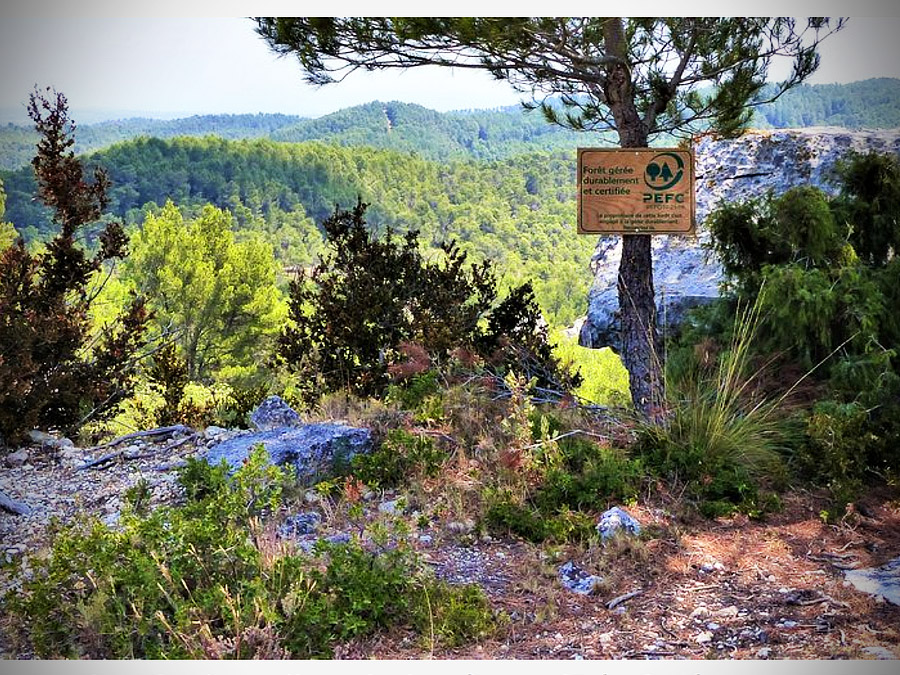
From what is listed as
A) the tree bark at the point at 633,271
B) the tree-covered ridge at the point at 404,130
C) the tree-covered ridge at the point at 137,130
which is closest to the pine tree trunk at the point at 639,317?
the tree bark at the point at 633,271

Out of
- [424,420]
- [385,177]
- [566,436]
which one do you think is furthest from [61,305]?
[385,177]

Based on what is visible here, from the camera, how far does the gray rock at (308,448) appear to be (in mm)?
5199

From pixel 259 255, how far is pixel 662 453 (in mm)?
10176

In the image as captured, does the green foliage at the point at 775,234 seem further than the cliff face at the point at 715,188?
No

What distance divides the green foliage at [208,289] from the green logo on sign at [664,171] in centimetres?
888

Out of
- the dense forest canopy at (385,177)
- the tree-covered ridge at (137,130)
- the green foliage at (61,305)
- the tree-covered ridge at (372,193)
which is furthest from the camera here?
the dense forest canopy at (385,177)

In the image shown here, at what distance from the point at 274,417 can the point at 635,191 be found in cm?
255

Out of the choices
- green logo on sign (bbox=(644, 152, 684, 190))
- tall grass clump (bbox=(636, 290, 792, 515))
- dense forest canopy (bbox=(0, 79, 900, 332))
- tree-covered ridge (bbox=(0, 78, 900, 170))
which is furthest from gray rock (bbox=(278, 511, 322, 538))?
dense forest canopy (bbox=(0, 79, 900, 332))

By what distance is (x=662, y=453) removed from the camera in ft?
17.1

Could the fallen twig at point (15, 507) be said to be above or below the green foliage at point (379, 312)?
below

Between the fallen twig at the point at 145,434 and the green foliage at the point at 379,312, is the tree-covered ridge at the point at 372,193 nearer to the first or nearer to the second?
the green foliage at the point at 379,312

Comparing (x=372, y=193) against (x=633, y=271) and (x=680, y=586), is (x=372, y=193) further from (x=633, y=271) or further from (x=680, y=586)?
(x=680, y=586)

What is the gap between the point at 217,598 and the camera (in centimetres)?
361

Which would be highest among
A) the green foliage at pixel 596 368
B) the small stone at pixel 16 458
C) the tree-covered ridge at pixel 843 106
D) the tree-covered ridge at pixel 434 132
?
the tree-covered ridge at pixel 434 132
